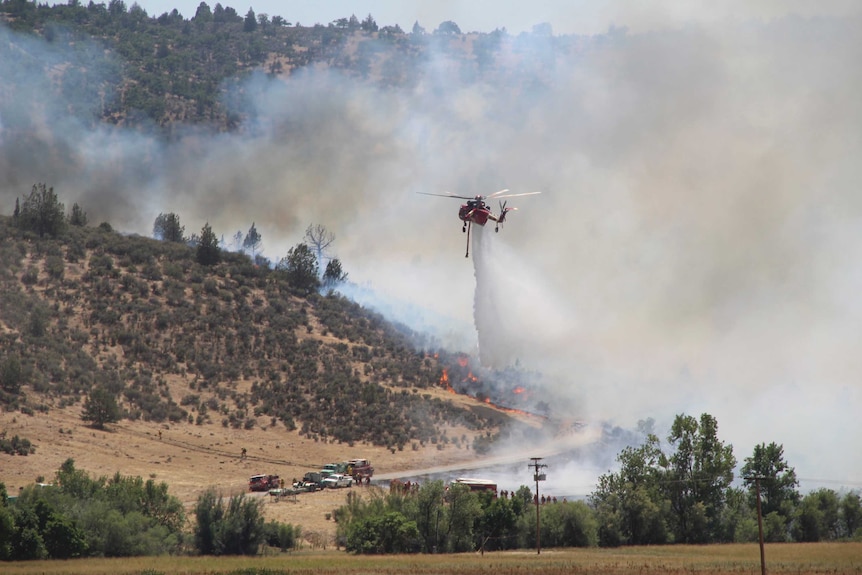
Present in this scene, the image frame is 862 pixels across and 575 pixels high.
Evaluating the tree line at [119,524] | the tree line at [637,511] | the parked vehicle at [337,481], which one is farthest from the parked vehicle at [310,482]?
the tree line at [119,524]

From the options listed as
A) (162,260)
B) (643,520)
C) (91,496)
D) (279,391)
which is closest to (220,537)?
(91,496)

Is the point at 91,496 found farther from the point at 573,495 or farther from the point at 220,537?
the point at 573,495

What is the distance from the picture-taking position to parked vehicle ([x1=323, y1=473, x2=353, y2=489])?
106750mm

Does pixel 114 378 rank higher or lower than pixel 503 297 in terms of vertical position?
lower

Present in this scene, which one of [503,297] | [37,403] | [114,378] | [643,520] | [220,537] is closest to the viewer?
[220,537]

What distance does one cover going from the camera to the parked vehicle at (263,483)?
10456cm

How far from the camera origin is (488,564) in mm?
78000

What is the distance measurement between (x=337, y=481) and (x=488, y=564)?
32313mm

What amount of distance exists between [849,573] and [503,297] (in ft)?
289

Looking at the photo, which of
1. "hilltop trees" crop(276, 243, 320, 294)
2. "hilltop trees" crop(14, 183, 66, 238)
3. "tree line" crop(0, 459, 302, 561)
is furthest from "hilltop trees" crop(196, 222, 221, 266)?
"tree line" crop(0, 459, 302, 561)

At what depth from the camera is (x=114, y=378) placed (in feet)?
433

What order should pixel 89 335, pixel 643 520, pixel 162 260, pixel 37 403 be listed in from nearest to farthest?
pixel 643 520 < pixel 37 403 < pixel 89 335 < pixel 162 260

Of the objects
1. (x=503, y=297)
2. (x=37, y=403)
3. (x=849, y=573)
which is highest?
(x=503, y=297)

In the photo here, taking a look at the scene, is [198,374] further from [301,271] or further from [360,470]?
[301,271]
